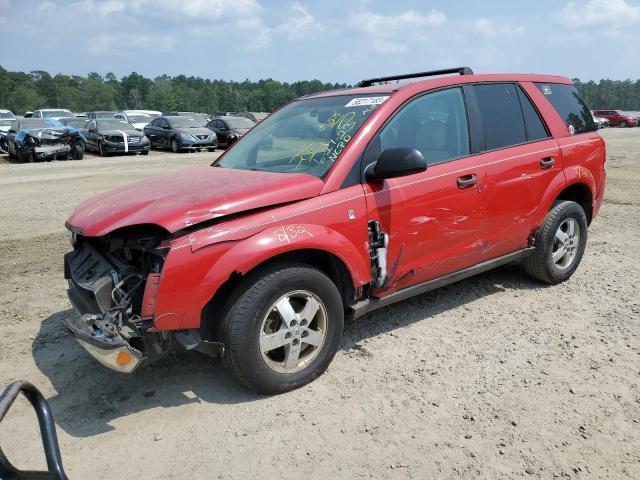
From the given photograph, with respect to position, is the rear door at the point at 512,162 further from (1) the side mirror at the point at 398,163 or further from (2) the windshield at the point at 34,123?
(2) the windshield at the point at 34,123

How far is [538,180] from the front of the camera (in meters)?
4.66

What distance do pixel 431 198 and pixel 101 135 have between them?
19.9 m

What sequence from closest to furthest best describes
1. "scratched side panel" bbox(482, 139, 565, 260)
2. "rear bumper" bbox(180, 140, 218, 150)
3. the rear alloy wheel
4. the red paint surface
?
the red paint surface, "scratched side panel" bbox(482, 139, 565, 260), the rear alloy wheel, "rear bumper" bbox(180, 140, 218, 150)

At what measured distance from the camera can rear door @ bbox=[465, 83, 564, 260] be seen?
4.35m

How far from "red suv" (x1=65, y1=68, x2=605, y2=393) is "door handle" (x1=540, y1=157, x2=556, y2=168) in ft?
0.06

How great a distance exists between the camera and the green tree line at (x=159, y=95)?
103m

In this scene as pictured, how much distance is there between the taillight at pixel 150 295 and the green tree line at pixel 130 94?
3814 inches

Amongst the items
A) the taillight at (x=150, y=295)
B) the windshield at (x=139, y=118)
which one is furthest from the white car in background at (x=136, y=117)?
the taillight at (x=150, y=295)

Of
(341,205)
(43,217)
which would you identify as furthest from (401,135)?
(43,217)

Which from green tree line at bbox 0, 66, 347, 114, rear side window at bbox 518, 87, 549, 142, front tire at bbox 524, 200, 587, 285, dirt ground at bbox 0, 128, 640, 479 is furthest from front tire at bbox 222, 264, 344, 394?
green tree line at bbox 0, 66, 347, 114

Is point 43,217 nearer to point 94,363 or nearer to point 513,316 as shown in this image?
point 94,363

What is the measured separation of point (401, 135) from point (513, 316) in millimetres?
1809

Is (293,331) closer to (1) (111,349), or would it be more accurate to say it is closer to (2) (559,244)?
(1) (111,349)

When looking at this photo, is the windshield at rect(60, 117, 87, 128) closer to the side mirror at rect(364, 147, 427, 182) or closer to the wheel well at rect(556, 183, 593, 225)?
the wheel well at rect(556, 183, 593, 225)
